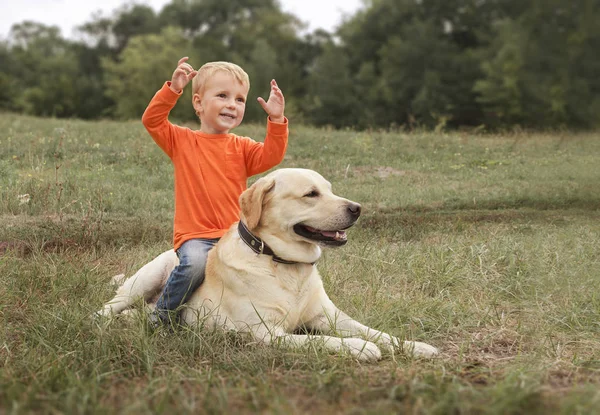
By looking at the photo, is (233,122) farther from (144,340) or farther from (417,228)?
(417,228)

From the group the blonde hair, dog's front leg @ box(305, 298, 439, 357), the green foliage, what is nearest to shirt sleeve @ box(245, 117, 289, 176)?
the blonde hair

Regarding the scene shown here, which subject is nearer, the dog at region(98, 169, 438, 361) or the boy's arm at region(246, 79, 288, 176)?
the dog at region(98, 169, 438, 361)

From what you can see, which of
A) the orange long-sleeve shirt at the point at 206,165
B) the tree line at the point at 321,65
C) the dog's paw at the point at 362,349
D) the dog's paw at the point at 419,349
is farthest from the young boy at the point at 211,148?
the tree line at the point at 321,65

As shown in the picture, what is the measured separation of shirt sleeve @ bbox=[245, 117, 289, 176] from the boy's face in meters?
0.23

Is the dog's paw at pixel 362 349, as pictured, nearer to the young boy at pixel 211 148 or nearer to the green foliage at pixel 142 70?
the young boy at pixel 211 148

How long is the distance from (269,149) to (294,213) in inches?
28.0

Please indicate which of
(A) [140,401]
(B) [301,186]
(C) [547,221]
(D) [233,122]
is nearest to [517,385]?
(A) [140,401]

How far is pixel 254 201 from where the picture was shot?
11.1ft

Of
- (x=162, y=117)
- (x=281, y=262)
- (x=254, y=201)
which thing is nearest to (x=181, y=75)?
(x=162, y=117)

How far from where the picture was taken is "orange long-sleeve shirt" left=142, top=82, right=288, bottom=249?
3.92 m

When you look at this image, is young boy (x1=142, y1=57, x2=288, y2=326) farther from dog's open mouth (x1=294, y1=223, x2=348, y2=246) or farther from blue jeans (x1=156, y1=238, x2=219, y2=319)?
dog's open mouth (x1=294, y1=223, x2=348, y2=246)

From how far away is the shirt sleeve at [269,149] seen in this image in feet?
12.7

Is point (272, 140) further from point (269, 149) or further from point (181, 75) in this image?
point (181, 75)

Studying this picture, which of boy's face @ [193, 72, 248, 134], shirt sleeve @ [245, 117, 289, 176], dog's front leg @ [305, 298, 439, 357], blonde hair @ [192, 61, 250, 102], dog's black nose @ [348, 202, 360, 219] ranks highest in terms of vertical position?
blonde hair @ [192, 61, 250, 102]
